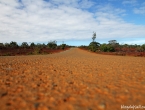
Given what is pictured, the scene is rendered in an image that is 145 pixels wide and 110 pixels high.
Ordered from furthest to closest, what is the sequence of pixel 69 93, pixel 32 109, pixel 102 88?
pixel 102 88 < pixel 69 93 < pixel 32 109

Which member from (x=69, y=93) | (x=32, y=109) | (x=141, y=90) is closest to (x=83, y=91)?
(x=69, y=93)

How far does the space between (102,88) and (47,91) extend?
1920 millimetres

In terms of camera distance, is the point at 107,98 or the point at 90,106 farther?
the point at 107,98

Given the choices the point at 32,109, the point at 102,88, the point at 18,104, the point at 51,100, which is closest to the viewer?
the point at 32,109

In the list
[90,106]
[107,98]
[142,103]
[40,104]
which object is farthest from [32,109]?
[142,103]

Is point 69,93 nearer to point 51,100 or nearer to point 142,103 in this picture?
point 51,100

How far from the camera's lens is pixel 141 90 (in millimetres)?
3699

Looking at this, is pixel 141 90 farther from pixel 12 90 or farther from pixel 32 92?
pixel 12 90

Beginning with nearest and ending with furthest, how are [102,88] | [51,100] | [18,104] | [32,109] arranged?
[32,109]
[18,104]
[51,100]
[102,88]

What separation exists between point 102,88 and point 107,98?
77 cm

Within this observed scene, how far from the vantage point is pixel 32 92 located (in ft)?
11.8

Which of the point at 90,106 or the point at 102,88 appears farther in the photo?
the point at 102,88

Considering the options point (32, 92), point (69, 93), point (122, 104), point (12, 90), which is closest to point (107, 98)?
point (122, 104)

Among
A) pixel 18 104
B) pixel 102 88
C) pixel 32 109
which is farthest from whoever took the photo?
pixel 102 88
